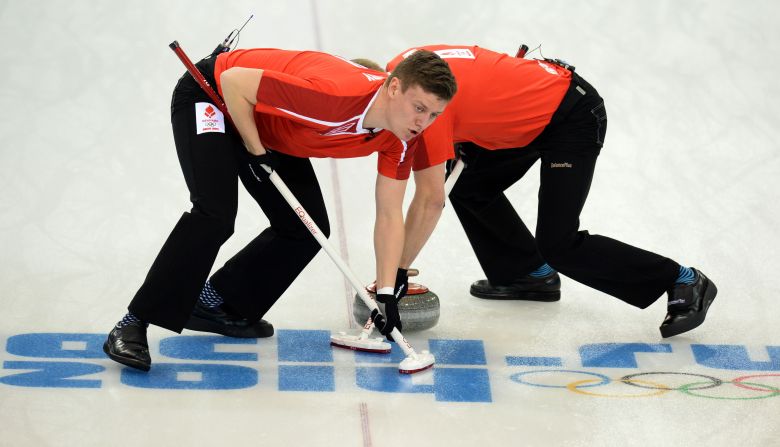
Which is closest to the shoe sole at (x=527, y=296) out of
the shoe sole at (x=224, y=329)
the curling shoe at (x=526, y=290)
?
the curling shoe at (x=526, y=290)

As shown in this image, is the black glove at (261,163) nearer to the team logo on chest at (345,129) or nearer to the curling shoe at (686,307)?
the team logo on chest at (345,129)

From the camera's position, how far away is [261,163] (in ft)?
11.9

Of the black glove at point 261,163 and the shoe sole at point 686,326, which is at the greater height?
the black glove at point 261,163

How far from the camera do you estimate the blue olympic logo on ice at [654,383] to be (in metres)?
3.66

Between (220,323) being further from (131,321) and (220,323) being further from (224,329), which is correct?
(131,321)

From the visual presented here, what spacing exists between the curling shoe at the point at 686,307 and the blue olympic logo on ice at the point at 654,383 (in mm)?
271

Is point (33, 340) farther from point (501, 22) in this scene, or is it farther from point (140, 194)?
point (501, 22)

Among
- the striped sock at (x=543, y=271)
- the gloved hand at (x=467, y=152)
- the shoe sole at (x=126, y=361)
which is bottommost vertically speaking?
the shoe sole at (x=126, y=361)

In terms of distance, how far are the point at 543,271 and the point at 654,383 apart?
843 millimetres

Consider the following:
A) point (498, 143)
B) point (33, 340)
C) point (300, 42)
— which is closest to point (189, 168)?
point (33, 340)

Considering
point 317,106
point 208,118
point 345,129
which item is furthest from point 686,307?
point 208,118

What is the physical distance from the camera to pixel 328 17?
20.8ft

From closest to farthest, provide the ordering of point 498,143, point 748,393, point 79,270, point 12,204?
point 748,393 < point 498,143 < point 79,270 < point 12,204

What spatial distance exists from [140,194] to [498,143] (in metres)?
1.73
